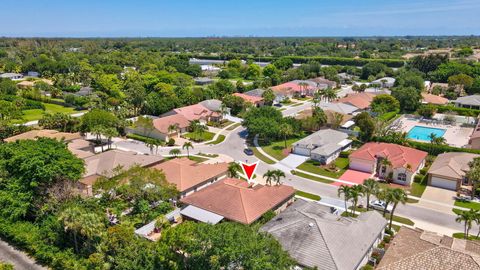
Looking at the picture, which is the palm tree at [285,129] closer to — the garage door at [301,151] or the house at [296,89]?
the garage door at [301,151]

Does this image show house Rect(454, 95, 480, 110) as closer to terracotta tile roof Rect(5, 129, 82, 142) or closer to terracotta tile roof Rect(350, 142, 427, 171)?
terracotta tile roof Rect(350, 142, 427, 171)

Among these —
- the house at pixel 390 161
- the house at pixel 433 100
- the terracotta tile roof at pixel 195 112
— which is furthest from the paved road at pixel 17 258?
the house at pixel 433 100

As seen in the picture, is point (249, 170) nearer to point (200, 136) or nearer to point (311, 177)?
point (311, 177)

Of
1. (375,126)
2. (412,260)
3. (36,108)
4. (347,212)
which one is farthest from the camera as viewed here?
(36,108)

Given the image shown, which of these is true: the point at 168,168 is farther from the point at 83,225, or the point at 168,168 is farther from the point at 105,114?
the point at 105,114

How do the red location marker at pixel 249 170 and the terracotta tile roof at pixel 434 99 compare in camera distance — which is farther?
the terracotta tile roof at pixel 434 99

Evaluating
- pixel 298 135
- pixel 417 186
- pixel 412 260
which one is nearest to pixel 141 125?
pixel 298 135

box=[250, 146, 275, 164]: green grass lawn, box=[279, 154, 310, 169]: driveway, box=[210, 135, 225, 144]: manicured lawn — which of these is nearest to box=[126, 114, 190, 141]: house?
box=[210, 135, 225, 144]: manicured lawn
